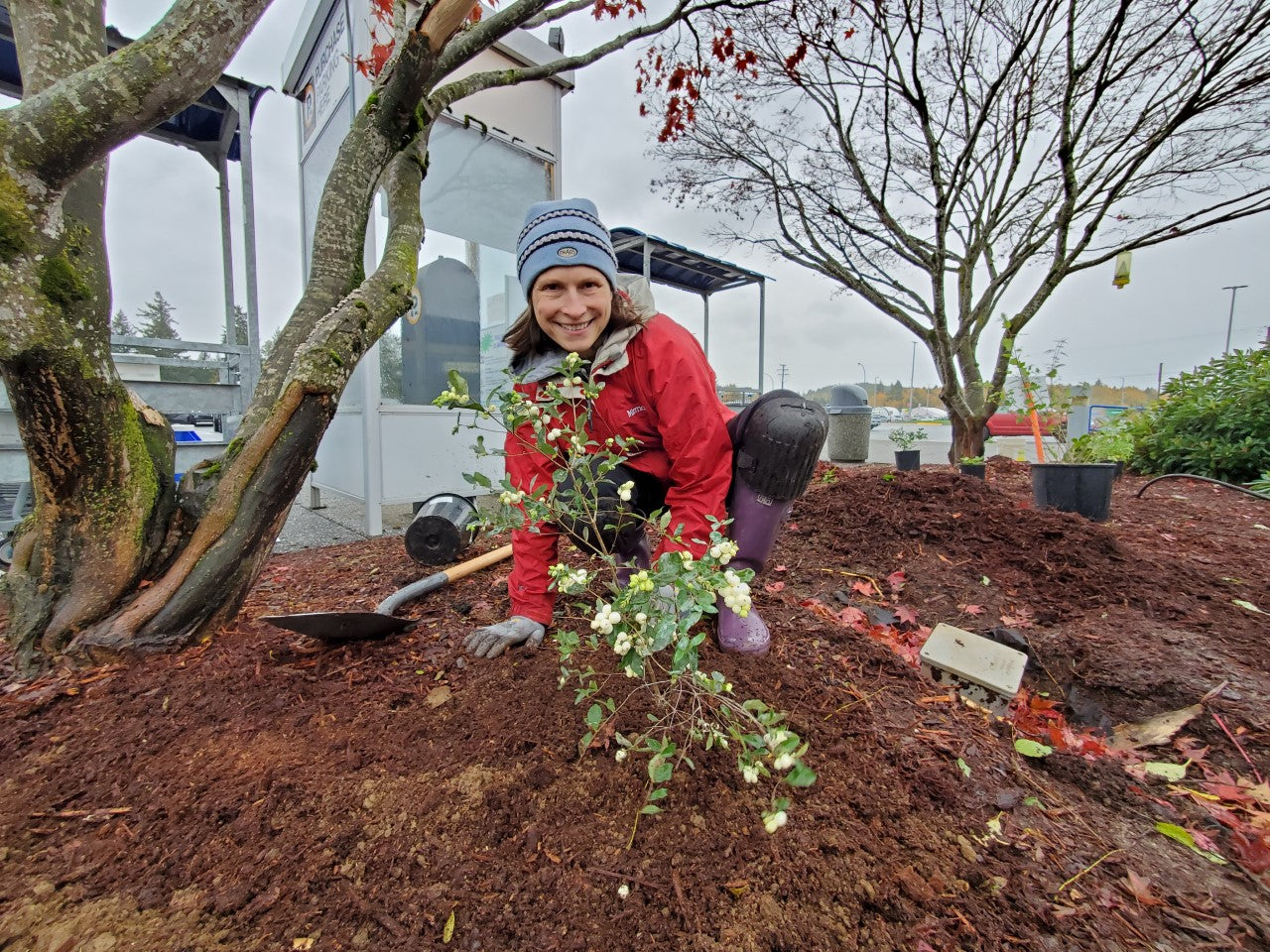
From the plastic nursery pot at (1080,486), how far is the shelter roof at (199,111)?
5966 millimetres

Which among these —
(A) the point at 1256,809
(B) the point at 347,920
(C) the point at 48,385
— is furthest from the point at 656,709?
(C) the point at 48,385

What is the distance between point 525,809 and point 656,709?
11.8 inches

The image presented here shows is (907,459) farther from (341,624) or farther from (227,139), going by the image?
(227,139)

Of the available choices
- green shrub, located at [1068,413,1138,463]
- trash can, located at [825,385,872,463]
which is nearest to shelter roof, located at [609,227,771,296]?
trash can, located at [825,385,872,463]

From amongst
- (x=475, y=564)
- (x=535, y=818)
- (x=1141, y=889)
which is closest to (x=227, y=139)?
(x=475, y=564)

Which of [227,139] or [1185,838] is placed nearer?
[1185,838]

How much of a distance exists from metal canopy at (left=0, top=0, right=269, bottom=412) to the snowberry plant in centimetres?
421

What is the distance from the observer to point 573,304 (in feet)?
4.33

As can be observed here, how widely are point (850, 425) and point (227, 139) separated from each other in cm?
839

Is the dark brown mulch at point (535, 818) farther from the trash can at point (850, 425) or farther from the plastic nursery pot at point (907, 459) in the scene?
the trash can at point (850, 425)

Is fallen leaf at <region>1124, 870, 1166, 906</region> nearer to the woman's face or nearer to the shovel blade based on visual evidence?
the woman's face

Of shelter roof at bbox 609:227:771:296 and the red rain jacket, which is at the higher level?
shelter roof at bbox 609:227:771:296

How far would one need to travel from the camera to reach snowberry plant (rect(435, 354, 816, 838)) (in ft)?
2.34

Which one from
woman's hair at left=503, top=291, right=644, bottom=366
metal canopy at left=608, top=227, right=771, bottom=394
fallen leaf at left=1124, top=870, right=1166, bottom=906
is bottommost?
fallen leaf at left=1124, top=870, right=1166, bottom=906
